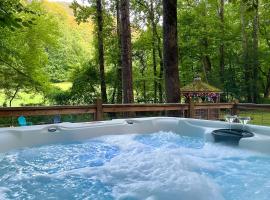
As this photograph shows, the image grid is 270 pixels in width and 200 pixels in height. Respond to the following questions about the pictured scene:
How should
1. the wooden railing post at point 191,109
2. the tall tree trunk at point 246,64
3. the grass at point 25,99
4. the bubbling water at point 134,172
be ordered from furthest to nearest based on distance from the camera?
the tall tree trunk at point 246,64 < the grass at point 25,99 < the wooden railing post at point 191,109 < the bubbling water at point 134,172

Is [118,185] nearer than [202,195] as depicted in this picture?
No

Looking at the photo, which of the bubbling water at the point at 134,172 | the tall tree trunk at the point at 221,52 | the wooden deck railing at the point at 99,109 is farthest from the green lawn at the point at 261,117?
the tall tree trunk at the point at 221,52

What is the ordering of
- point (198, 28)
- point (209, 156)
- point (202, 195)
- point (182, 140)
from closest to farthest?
point (202, 195), point (209, 156), point (182, 140), point (198, 28)

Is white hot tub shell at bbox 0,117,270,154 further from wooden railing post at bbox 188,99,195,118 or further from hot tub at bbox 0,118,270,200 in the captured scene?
wooden railing post at bbox 188,99,195,118

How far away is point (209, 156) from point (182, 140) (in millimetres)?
909

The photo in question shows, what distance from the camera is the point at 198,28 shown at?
1317 centimetres

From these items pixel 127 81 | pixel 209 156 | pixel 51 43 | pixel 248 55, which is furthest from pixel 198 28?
pixel 209 156

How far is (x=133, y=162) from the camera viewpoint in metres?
3.22

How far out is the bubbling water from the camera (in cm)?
240

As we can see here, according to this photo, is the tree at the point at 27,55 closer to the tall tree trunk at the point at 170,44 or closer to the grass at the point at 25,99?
the grass at the point at 25,99

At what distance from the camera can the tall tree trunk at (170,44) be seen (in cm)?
637

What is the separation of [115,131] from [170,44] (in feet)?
8.39

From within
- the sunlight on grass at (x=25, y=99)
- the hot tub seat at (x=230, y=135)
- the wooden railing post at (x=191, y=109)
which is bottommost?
the hot tub seat at (x=230, y=135)

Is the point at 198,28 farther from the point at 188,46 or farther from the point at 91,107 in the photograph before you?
the point at 91,107
